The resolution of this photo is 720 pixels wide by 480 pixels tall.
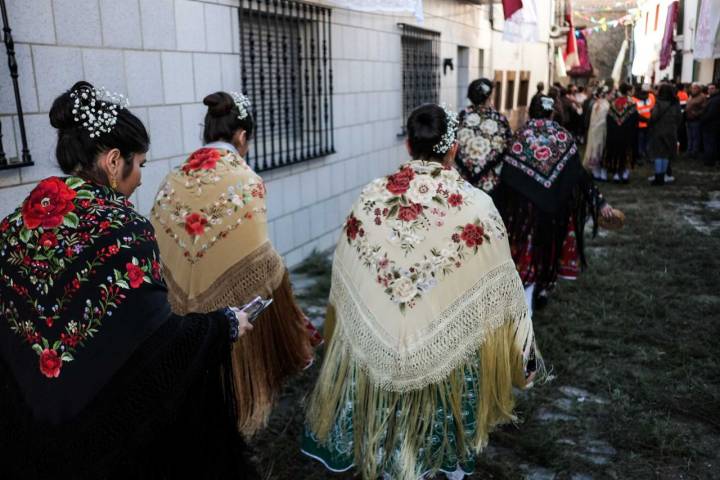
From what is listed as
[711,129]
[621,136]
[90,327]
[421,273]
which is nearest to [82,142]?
[90,327]

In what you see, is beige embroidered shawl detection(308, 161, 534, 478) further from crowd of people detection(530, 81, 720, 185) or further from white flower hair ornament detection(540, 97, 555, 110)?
crowd of people detection(530, 81, 720, 185)

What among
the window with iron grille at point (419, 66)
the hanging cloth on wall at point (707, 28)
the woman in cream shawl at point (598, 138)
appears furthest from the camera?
the hanging cloth on wall at point (707, 28)

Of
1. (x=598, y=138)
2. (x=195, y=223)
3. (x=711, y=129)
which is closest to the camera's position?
(x=195, y=223)

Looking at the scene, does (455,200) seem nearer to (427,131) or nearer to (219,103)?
(427,131)

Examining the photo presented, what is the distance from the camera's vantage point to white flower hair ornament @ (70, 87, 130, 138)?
1.86m

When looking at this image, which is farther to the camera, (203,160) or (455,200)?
(203,160)

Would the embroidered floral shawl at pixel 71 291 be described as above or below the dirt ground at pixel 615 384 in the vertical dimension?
above

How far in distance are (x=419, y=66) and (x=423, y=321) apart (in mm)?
7665

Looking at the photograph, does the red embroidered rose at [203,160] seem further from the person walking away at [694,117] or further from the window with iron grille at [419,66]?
the person walking away at [694,117]

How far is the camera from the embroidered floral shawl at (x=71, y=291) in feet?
5.70

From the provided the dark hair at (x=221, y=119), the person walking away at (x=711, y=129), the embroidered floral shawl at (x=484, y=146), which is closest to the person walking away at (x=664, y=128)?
the person walking away at (x=711, y=129)

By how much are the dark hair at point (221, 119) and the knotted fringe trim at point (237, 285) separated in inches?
23.8

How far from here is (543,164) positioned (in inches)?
175

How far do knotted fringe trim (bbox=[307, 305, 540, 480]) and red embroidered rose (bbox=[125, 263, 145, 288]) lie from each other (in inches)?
44.1
